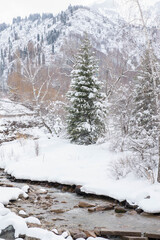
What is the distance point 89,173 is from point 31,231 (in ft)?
17.4

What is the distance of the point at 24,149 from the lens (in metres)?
15.0

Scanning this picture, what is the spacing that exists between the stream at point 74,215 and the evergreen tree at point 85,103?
7.42m

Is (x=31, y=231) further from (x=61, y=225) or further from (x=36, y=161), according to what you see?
(x=36, y=161)

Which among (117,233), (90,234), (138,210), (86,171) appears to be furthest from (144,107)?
(90,234)

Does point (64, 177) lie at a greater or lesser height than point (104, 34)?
lesser

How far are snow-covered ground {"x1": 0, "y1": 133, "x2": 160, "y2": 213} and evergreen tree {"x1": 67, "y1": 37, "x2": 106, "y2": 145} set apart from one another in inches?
76.9

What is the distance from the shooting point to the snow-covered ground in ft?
23.8

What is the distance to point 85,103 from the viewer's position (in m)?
15.7

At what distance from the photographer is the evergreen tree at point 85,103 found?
608 inches

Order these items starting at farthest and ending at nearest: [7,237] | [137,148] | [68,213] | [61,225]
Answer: [137,148]
[68,213]
[61,225]
[7,237]

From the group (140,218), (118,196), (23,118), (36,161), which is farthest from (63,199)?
(23,118)

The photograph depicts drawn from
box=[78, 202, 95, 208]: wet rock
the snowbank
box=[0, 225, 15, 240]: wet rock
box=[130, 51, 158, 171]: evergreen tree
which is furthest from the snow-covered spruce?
box=[0, 225, 15, 240]: wet rock

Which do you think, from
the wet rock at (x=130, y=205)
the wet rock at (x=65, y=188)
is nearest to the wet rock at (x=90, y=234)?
the wet rock at (x=130, y=205)

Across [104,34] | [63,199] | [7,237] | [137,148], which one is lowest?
[63,199]
